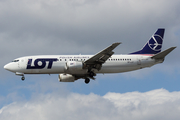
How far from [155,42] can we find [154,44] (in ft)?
1.60

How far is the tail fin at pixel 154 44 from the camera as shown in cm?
5334

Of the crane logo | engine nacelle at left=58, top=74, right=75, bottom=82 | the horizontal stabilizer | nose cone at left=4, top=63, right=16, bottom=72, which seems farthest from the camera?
the crane logo

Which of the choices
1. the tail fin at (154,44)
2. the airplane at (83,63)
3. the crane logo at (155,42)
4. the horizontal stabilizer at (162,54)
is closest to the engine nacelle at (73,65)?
the airplane at (83,63)

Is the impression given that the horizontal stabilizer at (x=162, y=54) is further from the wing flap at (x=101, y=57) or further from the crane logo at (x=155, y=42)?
the wing flap at (x=101, y=57)

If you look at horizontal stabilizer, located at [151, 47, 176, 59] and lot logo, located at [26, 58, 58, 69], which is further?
lot logo, located at [26, 58, 58, 69]

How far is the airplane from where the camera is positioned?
1902 inches

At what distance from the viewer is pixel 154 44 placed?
5412 centimetres

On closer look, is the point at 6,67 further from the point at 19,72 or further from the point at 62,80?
the point at 62,80

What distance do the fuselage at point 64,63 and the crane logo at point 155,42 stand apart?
11.1 feet

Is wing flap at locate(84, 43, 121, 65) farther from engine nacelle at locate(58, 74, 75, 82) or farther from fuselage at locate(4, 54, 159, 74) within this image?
engine nacelle at locate(58, 74, 75, 82)

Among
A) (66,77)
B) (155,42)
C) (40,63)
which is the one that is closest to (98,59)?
(66,77)

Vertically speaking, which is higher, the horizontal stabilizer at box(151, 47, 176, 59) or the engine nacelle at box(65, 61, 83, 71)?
the horizontal stabilizer at box(151, 47, 176, 59)

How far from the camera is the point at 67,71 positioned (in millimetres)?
49000

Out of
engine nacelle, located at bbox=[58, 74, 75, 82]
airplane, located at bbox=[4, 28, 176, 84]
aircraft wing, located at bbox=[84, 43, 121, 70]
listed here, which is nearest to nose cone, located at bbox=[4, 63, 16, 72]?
airplane, located at bbox=[4, 28, 176, 84]
